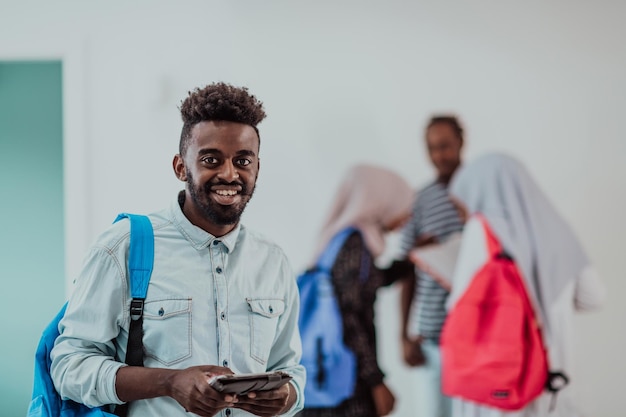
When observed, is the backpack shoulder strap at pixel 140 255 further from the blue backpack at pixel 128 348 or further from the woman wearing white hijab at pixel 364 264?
the woman wearing white hijab at pixel 364 264

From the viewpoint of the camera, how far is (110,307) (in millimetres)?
1324

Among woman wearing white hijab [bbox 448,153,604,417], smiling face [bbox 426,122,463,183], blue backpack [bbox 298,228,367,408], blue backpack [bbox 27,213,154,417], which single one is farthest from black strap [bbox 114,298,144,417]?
smiling face [bbox 426,122,463,183]

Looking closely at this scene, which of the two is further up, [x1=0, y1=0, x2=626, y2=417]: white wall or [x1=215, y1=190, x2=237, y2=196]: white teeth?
[x1=0, y1=0, x2=626, y2=417]: white wall

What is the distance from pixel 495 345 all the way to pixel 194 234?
1.68 m

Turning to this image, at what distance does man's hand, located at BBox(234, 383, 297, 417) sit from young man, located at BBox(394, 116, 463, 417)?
1.79 metres

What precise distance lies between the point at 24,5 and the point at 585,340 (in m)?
2.75

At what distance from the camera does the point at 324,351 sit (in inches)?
115

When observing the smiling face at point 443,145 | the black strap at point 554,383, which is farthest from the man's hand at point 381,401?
the smiling face at point 443,145

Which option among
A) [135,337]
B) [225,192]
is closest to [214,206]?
[225,192]

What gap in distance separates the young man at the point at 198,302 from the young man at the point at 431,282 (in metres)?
1.67

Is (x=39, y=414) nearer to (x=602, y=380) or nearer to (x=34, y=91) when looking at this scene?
(x=34, y=91)

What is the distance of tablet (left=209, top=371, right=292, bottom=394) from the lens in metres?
1.25

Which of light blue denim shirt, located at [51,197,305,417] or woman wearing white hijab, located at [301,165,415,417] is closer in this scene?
light blue denim shirt, located at [51,197,305,417]

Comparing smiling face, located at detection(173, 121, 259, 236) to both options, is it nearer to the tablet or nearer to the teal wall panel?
the tablet
